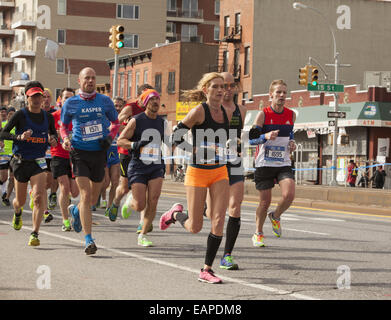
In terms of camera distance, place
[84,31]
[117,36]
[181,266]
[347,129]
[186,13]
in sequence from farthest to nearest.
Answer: [186,13] < [84,31] < [347,129] < [117,36] < [181,266]

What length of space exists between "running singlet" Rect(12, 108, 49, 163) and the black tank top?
11.7 feet

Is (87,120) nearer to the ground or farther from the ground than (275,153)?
farther from the ground

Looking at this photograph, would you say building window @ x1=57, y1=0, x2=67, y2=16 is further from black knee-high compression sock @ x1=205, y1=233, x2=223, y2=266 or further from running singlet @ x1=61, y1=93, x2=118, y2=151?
black knee-high compression sock @ x1=205, y1=233, x2=223, y2=266

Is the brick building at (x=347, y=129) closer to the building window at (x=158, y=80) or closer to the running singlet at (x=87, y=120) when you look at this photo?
the building window at (x=158, y=80)

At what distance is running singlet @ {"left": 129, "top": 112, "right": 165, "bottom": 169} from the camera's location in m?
10.6

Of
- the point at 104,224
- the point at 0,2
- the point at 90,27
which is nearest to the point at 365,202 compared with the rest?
the point at 104,224

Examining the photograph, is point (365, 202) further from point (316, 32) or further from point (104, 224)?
point (316, 32)

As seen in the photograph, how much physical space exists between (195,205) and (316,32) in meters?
49.1

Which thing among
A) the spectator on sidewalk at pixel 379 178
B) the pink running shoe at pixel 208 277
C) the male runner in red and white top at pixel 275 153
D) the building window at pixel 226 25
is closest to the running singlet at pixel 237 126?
the pink running shoe at pixel 208 277

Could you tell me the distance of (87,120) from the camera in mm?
10008

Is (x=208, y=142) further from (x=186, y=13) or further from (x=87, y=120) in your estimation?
(x=186, y=13)

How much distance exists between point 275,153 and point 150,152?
1.76 meters

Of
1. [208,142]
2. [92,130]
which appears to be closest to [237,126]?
[208,142]

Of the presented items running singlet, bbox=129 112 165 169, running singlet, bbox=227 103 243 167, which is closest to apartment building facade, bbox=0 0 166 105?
running singlet, bbox=129 112 165 169
